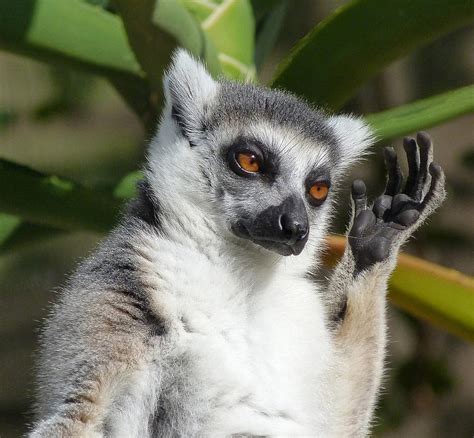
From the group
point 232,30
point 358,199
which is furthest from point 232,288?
point 232,30

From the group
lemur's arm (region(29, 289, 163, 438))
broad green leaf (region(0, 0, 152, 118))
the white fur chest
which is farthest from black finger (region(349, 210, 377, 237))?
broad green leaf (region(0, 0, 152, 118))

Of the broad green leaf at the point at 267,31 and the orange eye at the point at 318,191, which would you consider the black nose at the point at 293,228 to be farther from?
the broad green leaf at the point at 267,31

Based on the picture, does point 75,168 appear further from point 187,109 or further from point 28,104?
point 187,109

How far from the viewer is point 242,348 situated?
2236 mm

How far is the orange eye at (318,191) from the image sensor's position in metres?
2.52

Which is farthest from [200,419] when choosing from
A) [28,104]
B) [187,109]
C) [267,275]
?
[28,104]

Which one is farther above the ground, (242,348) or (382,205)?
(382,205)

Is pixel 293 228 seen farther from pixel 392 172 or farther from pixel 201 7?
pixel 201 7

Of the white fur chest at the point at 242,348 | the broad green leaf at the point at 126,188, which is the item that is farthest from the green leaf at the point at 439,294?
the broad green leaf at the point at 126,188

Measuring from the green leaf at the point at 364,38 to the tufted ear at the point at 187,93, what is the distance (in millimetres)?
252

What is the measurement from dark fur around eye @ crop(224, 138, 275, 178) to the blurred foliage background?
1.62 metres

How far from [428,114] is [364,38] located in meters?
0.28

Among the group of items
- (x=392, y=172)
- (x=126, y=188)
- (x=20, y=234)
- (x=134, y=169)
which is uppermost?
(x=392, y=172)

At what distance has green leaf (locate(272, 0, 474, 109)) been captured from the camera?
2578 millimetres
